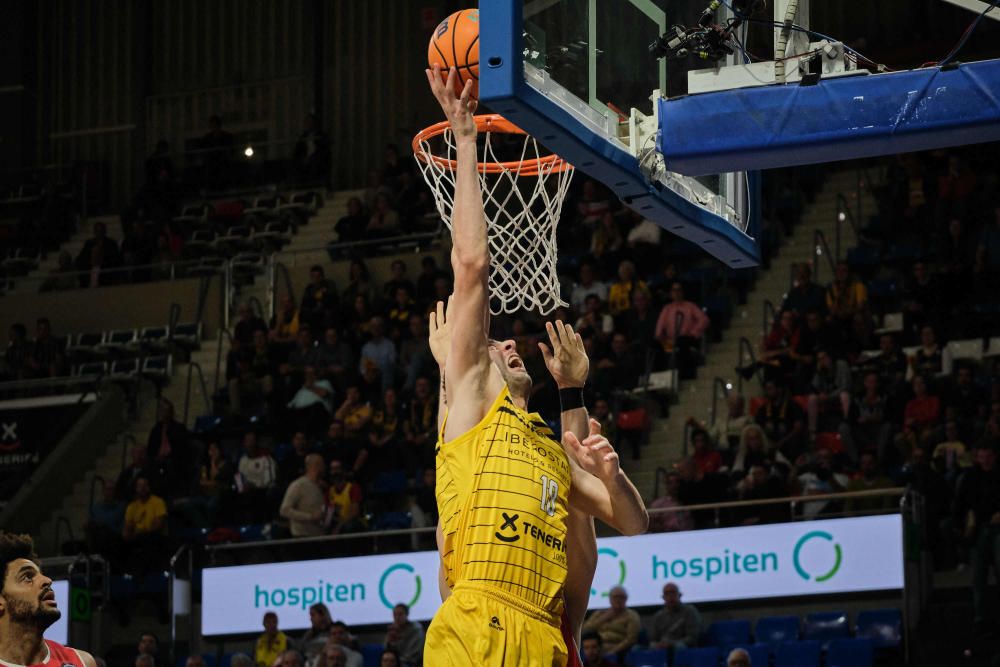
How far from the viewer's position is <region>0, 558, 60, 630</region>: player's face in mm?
5926

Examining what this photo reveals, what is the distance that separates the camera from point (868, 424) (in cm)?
1377

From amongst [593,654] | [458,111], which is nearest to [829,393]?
[593,654]


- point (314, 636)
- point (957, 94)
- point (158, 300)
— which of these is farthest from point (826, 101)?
point (158, 300)

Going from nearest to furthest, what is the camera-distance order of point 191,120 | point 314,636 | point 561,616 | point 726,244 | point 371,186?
1. point 561,616
2. point 726,244
3. point 314,636
4. point 371,186
5. point 191,120

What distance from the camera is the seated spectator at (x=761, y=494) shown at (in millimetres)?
12539

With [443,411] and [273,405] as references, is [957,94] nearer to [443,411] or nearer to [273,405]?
[443,411]

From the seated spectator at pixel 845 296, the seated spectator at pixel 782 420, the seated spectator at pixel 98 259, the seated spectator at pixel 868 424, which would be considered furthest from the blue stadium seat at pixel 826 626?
the seated spectator at pixel 98 259

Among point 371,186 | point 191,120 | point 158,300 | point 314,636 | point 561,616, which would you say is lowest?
point 561,616

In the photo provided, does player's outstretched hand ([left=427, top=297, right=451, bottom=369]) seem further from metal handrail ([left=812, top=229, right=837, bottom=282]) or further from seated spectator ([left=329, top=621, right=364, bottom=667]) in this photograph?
metal handrail ([left=812, top=229, right=837, bottom=282])

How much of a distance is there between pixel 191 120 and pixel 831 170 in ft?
33.9

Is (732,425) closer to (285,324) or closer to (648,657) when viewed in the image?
(648,657)

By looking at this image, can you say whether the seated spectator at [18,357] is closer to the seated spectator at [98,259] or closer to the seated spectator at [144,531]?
the seated spectator at [98,259]

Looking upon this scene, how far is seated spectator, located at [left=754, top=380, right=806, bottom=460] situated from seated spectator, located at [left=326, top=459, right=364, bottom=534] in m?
3.73

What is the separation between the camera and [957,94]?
602 cm
